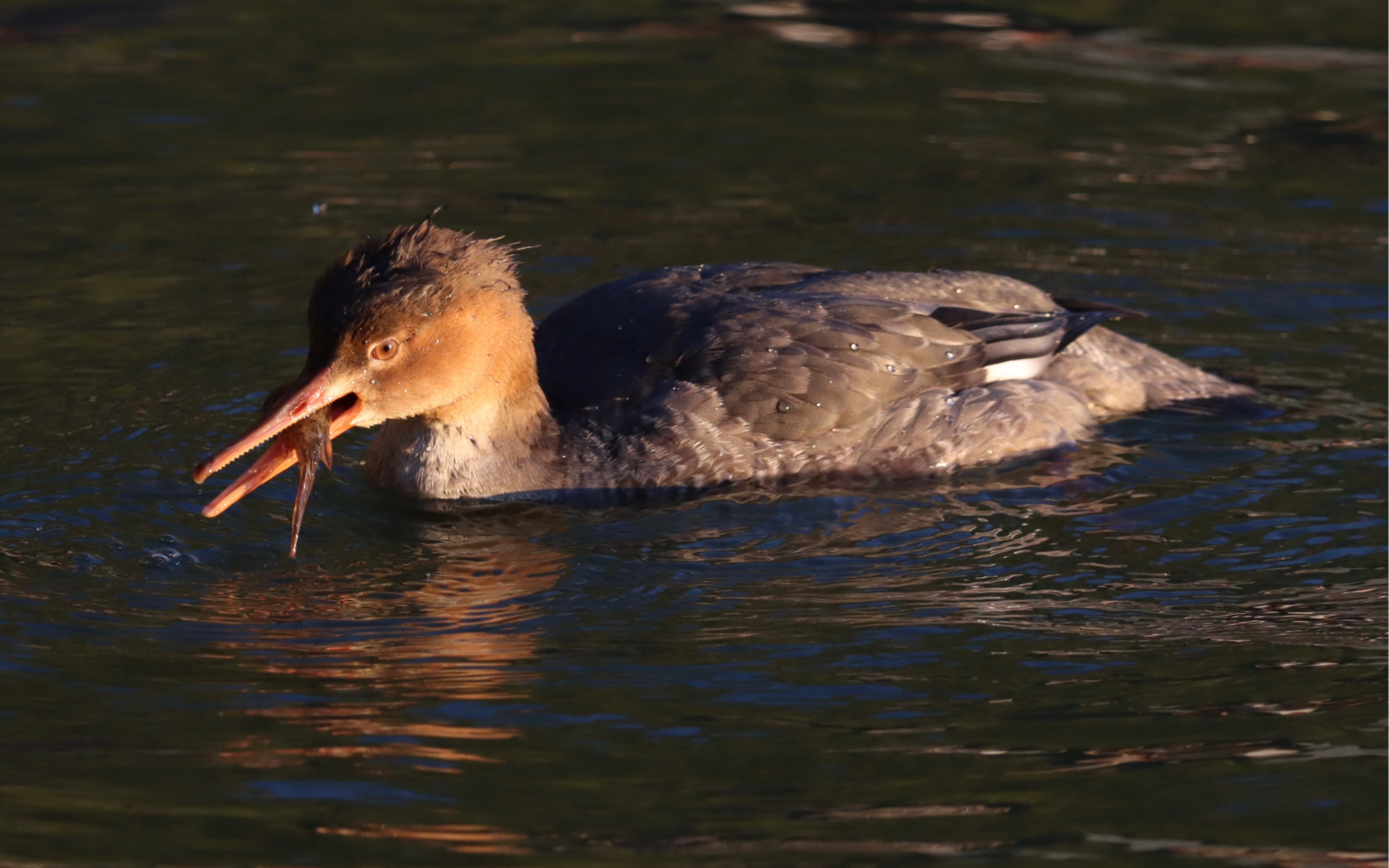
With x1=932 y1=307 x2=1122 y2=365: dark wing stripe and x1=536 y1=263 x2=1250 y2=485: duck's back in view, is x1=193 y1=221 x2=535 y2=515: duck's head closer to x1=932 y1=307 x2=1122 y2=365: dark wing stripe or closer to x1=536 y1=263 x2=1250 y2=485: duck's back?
x1=536 y1=263 x2=1250 y2=485: duck's back

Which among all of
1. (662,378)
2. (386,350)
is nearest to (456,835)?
(386,350)

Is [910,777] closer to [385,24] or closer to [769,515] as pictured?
[769,515]

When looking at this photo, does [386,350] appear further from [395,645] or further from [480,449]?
[395,645]

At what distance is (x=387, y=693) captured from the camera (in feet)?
20.0

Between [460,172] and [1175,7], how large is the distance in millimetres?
6242

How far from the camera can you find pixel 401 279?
780 centimetres

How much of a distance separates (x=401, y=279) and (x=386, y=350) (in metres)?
0.31

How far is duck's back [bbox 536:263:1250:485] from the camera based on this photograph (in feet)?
27.1

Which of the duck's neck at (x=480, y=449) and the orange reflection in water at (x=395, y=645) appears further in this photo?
the duck's neck at (x=480, y=449)

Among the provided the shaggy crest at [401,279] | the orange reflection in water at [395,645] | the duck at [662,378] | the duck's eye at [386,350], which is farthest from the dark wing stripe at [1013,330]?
the duck's eye at [386,350]

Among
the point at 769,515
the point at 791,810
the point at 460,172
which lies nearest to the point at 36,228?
the point at 460,172

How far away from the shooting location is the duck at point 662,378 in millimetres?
7785

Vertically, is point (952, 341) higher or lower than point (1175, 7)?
lower

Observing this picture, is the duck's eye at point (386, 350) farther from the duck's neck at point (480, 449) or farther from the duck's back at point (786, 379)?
the duck's back at point (786, 379)
